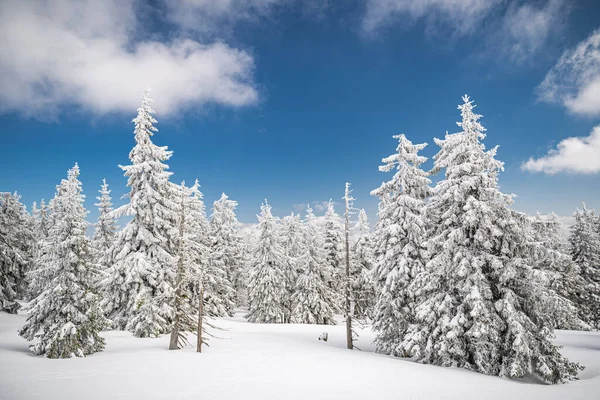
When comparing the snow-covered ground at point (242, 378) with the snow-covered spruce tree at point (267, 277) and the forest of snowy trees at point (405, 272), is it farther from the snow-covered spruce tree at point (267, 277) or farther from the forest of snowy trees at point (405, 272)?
the snow-covered spruce tree at point (267, 277)

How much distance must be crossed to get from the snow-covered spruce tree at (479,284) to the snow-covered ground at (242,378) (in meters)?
1.06

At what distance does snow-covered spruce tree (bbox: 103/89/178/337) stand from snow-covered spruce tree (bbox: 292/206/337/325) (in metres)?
18.2

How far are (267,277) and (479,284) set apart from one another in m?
27.4

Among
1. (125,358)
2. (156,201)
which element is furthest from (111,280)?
(125,358)

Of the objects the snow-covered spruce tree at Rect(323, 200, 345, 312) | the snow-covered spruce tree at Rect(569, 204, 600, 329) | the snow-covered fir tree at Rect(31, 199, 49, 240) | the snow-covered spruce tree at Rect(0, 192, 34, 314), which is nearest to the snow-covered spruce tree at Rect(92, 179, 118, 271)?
the snow-covered spruce tree at Rect(0, 192, 34, 314)

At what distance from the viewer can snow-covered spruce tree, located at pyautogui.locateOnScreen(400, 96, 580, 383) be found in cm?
1420

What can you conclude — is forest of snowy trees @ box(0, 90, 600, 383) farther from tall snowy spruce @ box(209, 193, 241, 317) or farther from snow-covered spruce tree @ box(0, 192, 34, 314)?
tall snowy spruce @ box(209, 193, 241, 317)

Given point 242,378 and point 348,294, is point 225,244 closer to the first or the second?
point 348,294

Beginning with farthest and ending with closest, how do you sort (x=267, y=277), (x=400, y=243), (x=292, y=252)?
(x=292, y=252), (x=267, y=277), (x=400, y=243)

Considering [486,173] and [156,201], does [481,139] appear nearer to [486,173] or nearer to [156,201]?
[486,173]

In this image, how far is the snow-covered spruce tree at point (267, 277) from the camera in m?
39.4

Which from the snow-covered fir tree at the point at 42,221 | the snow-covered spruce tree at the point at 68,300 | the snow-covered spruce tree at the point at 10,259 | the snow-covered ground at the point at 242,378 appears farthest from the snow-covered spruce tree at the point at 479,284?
the snow-covered fir tree at the point at 42,221

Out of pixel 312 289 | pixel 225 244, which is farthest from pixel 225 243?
pixel 312 289

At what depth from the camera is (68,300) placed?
16.4 m
